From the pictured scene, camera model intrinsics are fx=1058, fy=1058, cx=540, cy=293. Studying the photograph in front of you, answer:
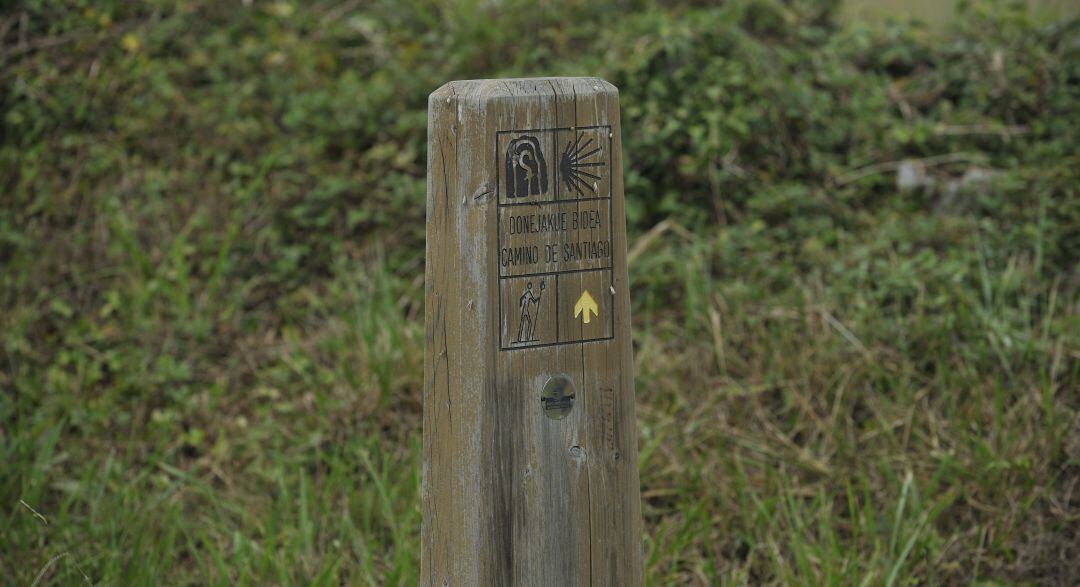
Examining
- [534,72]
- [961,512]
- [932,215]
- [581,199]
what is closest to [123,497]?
[581,199]

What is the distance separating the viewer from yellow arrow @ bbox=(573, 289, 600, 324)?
1.94 meters

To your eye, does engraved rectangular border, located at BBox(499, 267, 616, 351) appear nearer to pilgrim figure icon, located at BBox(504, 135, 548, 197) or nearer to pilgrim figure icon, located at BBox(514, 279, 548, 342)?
pilgrim figure icon, located at BBox(514, 279, 548, 342)

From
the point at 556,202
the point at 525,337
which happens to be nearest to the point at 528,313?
the point at 525,337

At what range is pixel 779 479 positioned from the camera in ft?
10.8

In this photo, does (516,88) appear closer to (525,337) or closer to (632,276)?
(525,337)

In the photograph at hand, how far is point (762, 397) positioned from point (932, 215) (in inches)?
57.2

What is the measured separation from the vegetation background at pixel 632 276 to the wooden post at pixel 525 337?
1027 millimetres

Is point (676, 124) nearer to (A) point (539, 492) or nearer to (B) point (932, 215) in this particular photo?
(B) point (932, 215)

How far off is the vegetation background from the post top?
149 centimetres

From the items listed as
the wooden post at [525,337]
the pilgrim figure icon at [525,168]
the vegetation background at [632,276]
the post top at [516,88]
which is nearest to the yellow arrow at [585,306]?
the wooden post at [525,337]

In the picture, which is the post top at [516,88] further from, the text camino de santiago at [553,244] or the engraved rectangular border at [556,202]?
the text camino de santiago at [553,244]

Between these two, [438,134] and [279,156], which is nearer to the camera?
[438,134]

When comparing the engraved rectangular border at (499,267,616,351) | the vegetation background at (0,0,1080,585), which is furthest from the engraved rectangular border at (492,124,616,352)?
the vegetation background at (0,0,1080,585)

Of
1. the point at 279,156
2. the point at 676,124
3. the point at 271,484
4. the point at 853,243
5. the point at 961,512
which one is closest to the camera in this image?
the point at 961,512
